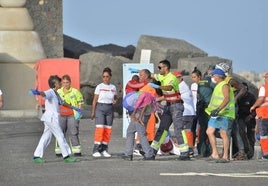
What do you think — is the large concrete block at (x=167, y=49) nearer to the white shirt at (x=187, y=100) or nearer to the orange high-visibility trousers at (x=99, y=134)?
the white shirt at (x=187, y=100)

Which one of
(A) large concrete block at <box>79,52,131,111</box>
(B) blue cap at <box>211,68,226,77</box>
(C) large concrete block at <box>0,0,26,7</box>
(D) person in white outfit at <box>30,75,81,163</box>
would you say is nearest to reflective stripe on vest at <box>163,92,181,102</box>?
(B) blue cap at <box>211,68,226,77</box>

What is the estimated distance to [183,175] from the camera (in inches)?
848

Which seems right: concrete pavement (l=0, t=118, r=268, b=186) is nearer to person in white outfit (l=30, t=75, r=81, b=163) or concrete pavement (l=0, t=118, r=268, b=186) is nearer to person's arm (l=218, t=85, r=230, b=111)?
person in white outfit (l=30, t=75, r=81, b=163)

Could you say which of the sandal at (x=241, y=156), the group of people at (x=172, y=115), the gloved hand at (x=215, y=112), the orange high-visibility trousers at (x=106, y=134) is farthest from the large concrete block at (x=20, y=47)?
the gloved hand at (x=215, y=112)

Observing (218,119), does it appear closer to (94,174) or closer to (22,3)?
(94,174)

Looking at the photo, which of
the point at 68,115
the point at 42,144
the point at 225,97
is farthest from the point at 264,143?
the point at 42,144

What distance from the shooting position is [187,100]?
84.8 feet

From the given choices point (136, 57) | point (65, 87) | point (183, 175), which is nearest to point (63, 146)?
point (65, 87)

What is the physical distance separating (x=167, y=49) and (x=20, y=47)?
6.65 meters

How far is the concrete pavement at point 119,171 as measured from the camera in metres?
20.7

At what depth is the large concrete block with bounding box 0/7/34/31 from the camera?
45.0 m

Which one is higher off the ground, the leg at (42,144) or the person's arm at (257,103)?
the person's arm at (257,103)

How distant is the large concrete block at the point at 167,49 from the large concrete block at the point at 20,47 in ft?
17.8

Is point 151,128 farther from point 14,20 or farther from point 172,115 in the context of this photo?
point 14,20
